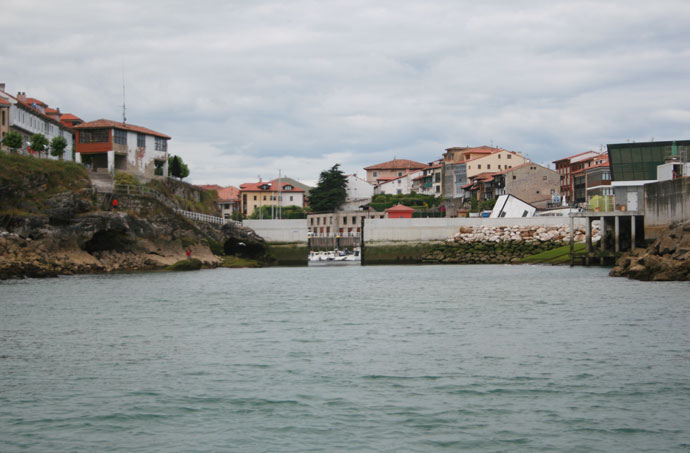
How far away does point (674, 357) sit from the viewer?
1944 cm

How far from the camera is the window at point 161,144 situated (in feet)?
296

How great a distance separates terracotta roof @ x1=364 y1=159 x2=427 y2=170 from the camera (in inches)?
6929

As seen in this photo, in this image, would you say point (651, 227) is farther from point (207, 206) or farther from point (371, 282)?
point (207, 206)

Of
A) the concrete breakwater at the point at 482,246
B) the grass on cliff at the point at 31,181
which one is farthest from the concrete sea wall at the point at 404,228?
the grass on cliff at the point at 31,181

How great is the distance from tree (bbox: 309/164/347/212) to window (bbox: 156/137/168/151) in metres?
47.4

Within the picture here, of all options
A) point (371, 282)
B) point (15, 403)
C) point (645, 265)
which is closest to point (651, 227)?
point (645, 265)

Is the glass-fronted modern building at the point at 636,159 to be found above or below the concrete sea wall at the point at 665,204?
above

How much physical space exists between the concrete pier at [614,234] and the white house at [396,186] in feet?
313

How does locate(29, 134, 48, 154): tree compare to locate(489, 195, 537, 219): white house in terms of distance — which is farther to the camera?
locate(489, 195, 537, 219): white house

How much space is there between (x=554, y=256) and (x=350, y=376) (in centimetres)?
5978

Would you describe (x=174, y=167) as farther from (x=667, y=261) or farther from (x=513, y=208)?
(x=667, y=261)

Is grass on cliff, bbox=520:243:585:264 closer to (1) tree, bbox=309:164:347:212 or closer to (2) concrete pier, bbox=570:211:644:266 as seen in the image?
(2) concrete pier, bbox=570:211:644:266

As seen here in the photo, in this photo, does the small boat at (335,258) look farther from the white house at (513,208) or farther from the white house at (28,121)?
the white house at (28,121)

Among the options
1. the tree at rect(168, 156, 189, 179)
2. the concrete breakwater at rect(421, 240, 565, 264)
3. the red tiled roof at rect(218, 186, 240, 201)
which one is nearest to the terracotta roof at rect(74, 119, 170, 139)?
the tree at rect(168, 156, 189, 179)
